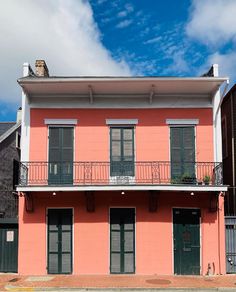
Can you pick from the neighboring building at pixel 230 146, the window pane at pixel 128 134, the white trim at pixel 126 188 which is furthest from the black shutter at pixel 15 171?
the neighboring building at pixel 230 146

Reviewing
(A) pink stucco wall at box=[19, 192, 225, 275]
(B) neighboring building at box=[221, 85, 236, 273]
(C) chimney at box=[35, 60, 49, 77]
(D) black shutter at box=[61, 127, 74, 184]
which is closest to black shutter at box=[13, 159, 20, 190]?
(C) chimney at box=[35, 60, 49, 77]

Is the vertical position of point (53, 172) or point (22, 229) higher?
point (53, 172)

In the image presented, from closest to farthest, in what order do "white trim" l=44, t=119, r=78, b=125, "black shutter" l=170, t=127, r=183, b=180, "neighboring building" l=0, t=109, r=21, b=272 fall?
1. "black shutter" l=170, t=127, r=183, b=180
2. "white trim" l=44, t=119, r=78, b=125
3. "neighboring building" l=0, t=109, r=21, b=272

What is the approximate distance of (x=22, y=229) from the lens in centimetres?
1677

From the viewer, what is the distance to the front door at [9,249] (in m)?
16.8

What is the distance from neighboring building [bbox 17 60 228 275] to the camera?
1659cm

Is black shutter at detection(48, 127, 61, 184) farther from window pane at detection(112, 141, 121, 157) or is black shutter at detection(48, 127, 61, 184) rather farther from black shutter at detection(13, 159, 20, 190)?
black shutter at detection(13, 159, 20, 190)

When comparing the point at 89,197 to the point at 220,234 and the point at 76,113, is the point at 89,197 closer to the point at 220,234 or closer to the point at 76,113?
the point at 76,113

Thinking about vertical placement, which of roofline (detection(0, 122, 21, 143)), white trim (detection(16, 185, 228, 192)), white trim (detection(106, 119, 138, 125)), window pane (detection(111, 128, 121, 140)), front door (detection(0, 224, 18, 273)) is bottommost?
front door (detection(0, 224, 18, 273))

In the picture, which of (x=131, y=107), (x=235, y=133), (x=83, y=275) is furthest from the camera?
(x=235, y=133)

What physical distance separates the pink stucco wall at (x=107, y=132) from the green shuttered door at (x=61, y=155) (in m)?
0.23

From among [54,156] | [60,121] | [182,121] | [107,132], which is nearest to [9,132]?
[60,121]

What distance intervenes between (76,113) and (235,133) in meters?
6.95

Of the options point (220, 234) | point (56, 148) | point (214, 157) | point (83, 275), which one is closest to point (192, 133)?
point (214, 157)
